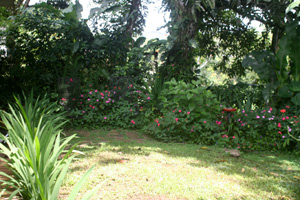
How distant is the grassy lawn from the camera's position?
2.41 m

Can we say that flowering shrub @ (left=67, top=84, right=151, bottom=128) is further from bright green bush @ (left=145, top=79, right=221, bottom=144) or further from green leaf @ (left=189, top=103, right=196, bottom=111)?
green leaf @ (left=189, top=103, right=196, bottom=111)

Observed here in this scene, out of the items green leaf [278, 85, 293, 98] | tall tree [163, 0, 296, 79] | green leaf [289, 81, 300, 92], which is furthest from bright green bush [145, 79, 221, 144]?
tall tree [163, 0, 296, 79]

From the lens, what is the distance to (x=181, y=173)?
292 centimetres

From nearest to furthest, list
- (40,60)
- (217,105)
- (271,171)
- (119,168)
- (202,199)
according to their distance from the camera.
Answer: (202,199) → (119,168) → (271,171) → (217,105) → (40,60)

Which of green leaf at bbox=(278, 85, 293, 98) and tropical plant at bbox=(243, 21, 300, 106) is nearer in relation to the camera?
green leaf at bbox=(278, 85, 293, 98)

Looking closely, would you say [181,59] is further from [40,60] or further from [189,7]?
[40,60]

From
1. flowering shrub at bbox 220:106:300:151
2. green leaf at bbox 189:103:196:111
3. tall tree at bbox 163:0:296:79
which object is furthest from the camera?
tall tree at bbox 163:0:296:79

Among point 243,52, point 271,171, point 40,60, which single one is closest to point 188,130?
point 271,171

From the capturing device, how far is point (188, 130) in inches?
195

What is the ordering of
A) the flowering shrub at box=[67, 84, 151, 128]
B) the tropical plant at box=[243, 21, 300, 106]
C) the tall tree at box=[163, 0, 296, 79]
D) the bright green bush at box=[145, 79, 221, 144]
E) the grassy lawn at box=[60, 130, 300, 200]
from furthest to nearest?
the tall tree at box=[163, 0, 296, 79], the flowering shrub at box=[67, 84, 151, 128], the tropical plant at box=[243, 21, 300, 106], the bright green bush at box=[145, 79, 221, 144], the grassy lawn at box=[60, 130, 300, 200]

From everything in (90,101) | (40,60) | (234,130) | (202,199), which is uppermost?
(40,60)

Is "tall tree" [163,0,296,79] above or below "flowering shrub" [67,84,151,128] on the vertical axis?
above

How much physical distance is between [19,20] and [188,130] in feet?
17.3

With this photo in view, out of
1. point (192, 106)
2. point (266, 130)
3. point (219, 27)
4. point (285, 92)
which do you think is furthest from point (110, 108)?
point (219, 27)
